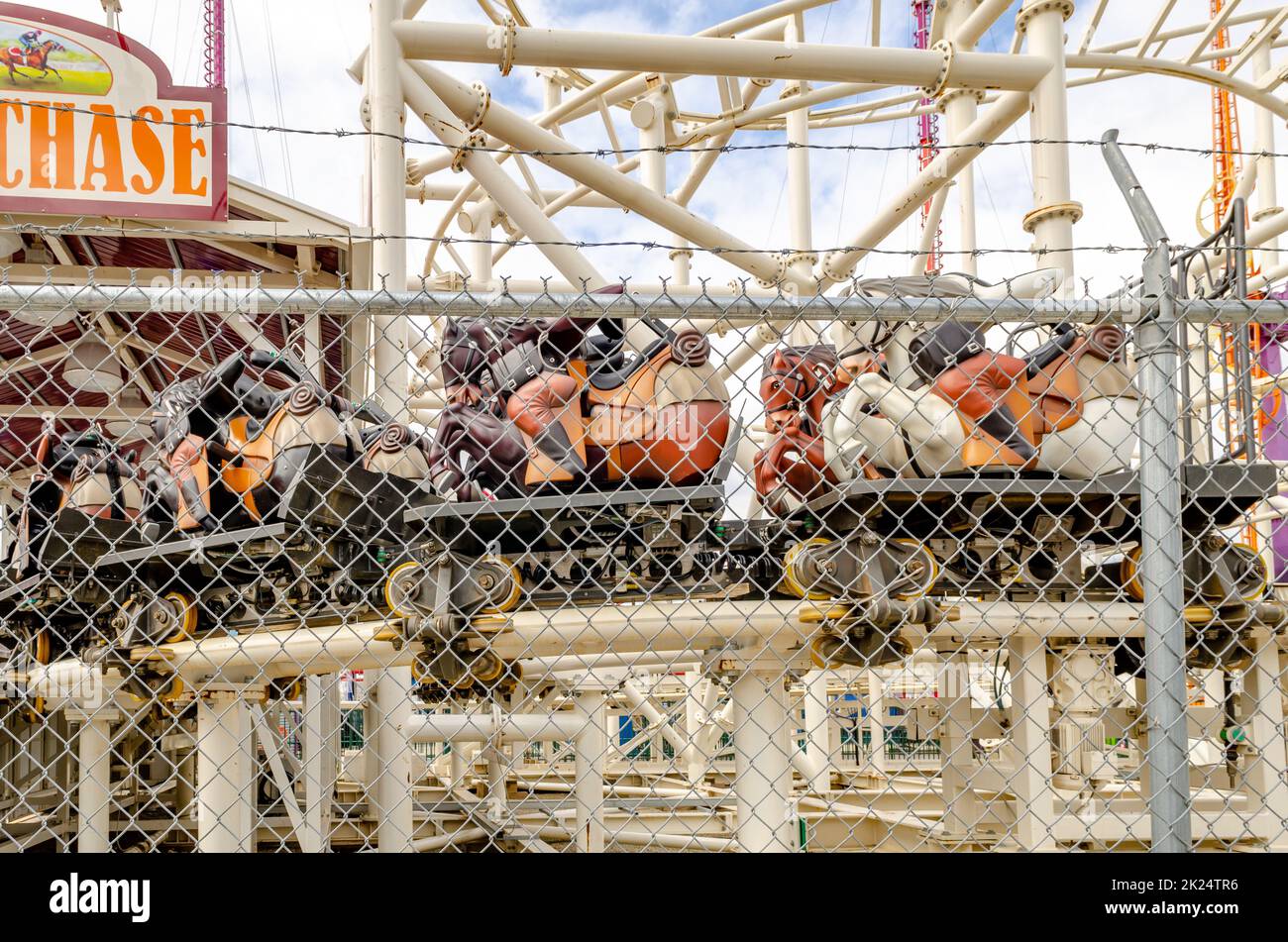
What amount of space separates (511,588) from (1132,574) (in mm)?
2568

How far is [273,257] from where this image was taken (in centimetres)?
972

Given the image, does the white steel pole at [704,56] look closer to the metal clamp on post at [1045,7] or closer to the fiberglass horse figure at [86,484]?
the metal clamp on post at [1045,7]

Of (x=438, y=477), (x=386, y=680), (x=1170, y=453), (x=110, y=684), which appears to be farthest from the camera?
(x=386, y=680)

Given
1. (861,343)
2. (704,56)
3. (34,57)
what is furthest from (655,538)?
(34,57)

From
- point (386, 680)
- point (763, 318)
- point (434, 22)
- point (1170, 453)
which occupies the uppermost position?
point (434, 22)

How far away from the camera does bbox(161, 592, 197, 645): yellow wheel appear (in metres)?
5.20

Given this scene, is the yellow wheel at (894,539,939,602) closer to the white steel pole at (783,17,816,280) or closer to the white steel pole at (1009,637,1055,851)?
the white steel pole at (1009,637,1055,851)

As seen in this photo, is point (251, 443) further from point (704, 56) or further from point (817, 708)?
point (817, 708)

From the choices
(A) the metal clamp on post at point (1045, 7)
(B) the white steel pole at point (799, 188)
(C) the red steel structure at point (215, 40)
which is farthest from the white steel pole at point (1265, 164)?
(C) the red steel structure at point (215, 40)

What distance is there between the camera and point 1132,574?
501 cm

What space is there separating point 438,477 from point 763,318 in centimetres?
297

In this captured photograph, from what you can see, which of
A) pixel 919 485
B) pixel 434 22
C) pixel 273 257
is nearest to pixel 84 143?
pixel 273 257

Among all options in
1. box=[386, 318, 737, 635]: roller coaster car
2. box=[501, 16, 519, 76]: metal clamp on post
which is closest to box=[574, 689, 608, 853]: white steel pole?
box=[386, 318, 737, 635]: roller coaster car

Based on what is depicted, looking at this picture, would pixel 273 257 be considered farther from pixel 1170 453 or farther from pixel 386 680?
pixel 1170 453
